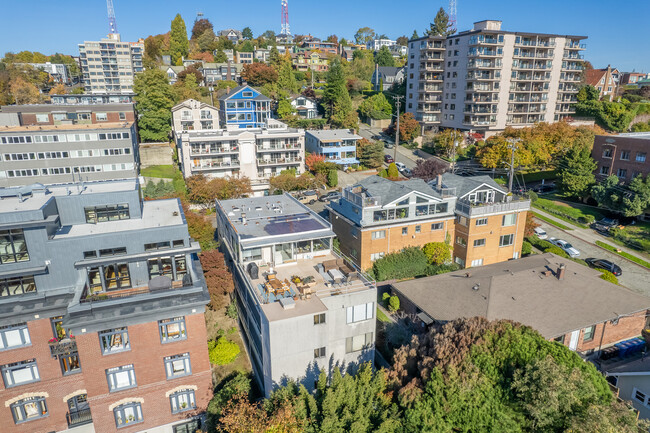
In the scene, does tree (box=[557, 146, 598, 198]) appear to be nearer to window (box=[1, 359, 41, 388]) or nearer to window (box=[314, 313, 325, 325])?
window (box=[314, 313, 325, 325])

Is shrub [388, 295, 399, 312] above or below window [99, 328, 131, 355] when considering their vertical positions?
below

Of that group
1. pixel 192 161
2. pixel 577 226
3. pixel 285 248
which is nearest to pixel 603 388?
pixel 285 248

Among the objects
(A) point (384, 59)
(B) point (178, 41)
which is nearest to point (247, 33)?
(B) point (178, 41)

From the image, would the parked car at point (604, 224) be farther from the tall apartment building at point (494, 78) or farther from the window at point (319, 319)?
the window at point (319, 319)

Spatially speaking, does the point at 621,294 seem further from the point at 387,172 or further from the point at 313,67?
the point at 313,67

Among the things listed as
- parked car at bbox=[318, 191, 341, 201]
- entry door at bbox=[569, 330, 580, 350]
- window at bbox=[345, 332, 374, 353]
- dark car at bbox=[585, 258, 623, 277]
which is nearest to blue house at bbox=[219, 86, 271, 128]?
parked car at bbox=[318, 191, 341, 201]

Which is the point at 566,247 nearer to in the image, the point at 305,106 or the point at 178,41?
the point at 305,106
